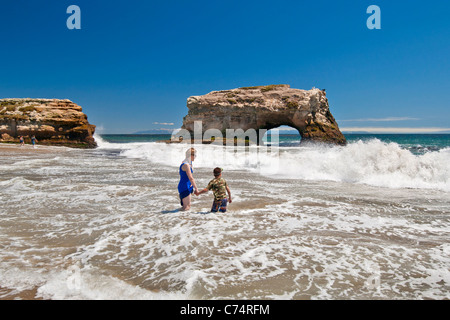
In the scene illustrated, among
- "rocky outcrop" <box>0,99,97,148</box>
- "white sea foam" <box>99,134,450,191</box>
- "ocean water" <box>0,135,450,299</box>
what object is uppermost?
"rocky outcrop" <box>0,99,97,148</box>

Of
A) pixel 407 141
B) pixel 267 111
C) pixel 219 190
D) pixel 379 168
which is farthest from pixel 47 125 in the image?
pixel 407 141

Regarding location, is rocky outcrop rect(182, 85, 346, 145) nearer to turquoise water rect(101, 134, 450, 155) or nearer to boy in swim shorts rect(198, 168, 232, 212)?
turquoise water rect(101, 134, 450, 155)

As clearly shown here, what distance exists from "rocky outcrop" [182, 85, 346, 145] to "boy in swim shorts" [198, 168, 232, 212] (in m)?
37.1

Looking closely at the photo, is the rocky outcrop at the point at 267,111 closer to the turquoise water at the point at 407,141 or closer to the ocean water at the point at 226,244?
the turquoise water at the point at 407,141

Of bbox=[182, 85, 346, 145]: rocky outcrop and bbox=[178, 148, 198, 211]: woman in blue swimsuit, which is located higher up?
bbox=[182, 85, 346, 145]: rocky outcrop

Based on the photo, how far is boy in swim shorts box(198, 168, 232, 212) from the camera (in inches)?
247

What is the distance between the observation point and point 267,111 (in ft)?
142

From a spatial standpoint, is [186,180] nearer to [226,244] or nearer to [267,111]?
[226,244]

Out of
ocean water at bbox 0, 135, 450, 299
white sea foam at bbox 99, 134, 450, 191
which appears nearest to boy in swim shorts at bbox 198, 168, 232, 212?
ocean water at bbox 0, 135, 450, 299

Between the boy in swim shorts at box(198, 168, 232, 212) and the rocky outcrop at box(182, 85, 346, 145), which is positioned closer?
the boy in swim shorts at box(198, 168, 232, 212)

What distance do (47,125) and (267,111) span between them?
30.6 meters

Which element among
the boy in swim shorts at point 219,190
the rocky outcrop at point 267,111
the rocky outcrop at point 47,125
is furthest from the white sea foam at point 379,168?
the rocky outcrop at point 47,125

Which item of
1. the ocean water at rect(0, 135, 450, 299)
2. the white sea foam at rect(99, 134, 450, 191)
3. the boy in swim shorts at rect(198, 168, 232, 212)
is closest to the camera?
the ocean water at rect(0, 135, 450, 299)

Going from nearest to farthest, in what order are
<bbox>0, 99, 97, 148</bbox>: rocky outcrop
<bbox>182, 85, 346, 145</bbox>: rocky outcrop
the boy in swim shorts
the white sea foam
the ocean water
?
the ocean water
the boy in swim shorts
the white sea foam
<bbox>0, 99, 97, 148</bbox>: rocky outcrop
<bbox>182, 85, 346, 145</bbox>: rocky outcrop
